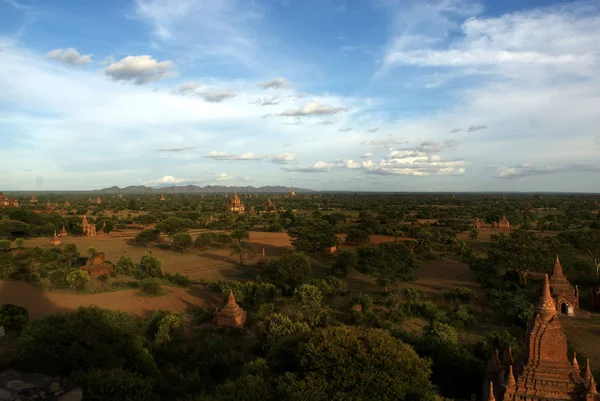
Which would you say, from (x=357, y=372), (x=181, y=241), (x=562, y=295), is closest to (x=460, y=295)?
(x=562, y=295)

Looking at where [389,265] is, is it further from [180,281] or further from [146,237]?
[146,237]

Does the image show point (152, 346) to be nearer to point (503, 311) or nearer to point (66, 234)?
point (503, 311)

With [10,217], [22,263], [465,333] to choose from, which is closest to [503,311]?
[465,333]

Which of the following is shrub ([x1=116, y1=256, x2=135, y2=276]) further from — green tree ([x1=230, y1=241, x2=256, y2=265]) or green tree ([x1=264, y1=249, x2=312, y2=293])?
green tree ([x1=264, y1=249, x2=312, y2=293])

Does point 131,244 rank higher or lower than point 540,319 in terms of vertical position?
lower

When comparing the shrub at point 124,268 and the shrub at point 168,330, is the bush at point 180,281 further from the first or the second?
the shrub at point 168,330

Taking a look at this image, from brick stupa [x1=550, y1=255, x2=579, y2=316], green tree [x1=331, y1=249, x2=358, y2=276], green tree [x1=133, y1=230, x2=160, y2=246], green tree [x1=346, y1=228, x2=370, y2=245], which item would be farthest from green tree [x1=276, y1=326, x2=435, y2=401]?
green tree [x1=133, y1=230, x2=160, y2=246]
